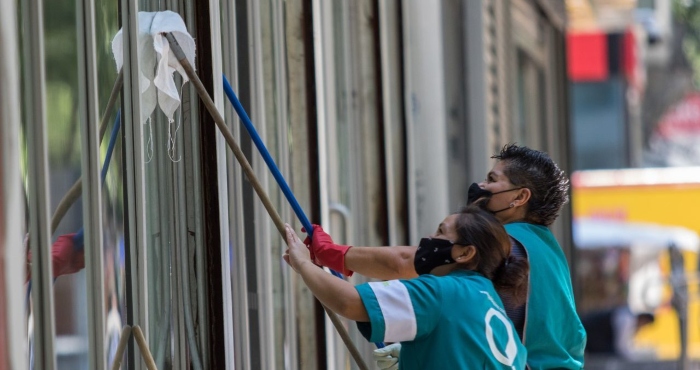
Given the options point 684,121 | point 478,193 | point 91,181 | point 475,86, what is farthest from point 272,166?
point 684,121

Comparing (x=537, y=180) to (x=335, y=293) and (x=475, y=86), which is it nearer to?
(x=335, y=293)

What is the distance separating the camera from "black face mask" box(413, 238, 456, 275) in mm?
3045

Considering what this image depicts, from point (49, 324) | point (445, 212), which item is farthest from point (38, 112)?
point (445, 212)

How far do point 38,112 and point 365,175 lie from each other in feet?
8.93

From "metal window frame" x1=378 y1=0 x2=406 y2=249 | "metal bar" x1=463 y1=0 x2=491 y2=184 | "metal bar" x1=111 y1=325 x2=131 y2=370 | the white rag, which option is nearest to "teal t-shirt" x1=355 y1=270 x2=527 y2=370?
"metal bar" x1=111 y1=325 x2=131 y2=370

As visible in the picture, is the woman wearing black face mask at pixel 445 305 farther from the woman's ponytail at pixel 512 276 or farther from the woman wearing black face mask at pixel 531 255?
the woman wearing black face mask at pixel 531 255

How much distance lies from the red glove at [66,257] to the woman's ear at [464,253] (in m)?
0.89

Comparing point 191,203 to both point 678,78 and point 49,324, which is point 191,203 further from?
point 678,78

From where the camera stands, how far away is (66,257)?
306 cm

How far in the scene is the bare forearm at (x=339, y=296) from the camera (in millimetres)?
2857

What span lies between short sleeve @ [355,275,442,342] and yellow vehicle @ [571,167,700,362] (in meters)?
12.3

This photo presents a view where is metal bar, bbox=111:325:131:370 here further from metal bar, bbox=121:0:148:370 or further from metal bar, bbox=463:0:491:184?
metal bar, bbox=463:0:491:184

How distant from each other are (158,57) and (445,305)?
3.63ft

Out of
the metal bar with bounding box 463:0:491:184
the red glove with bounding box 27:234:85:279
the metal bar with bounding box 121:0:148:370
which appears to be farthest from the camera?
the metal bar with bounding box 463:0:491:184
